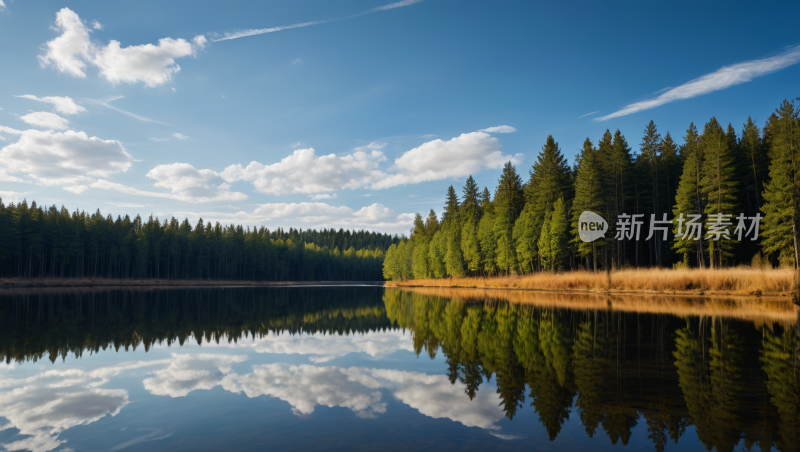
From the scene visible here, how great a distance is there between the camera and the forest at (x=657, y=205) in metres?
39.5

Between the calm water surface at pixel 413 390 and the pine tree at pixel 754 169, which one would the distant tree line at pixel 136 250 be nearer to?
the calm water surface at pixel 413 390

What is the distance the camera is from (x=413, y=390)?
8539 millimetres

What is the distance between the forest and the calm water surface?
31.6 metres

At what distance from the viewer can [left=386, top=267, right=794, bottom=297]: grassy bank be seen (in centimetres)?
2889

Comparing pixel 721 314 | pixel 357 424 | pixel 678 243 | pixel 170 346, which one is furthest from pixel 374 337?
pixel 678 243

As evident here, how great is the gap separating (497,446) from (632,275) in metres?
37.1

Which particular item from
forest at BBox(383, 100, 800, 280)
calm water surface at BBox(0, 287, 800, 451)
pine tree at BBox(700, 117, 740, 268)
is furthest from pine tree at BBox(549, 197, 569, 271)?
calm water surface at BBox(0, 287, 800, 451)

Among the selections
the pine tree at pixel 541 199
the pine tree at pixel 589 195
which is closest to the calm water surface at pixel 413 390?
the pine tree at pixel 589 195

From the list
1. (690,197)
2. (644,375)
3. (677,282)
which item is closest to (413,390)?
(644,375)

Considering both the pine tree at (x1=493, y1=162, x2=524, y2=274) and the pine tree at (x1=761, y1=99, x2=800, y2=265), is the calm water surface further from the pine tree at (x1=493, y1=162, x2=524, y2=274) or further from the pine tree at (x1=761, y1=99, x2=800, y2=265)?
the pine tree at (x1=493, y1=162, x2=524, y2=274)

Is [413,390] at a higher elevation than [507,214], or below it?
below

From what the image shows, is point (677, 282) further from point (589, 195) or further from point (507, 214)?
point (507, 214)

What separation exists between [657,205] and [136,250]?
10221 centimetres

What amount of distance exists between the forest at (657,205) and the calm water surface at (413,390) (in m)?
31.6
